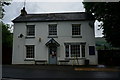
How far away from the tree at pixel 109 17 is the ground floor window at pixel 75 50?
186 inches

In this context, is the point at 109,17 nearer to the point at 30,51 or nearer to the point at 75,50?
the point at 75,50

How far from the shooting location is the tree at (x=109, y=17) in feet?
73.2

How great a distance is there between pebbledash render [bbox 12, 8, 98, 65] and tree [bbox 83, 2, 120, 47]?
4.36 m

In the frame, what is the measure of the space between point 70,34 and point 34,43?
15.0ft

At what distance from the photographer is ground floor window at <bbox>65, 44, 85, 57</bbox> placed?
2860 centimetres

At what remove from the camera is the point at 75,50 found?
94.5 ft

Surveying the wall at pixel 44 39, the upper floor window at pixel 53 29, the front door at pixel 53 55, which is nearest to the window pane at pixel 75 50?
the wall at pixel 44 39

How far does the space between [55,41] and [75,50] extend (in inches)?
105

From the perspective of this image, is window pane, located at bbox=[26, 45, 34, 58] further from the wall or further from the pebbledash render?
the wall

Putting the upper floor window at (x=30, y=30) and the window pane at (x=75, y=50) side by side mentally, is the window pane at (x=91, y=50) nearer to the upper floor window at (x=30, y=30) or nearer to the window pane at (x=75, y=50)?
the window pane at (x=75, y=50)

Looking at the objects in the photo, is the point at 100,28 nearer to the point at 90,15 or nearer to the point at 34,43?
the point at 90,15

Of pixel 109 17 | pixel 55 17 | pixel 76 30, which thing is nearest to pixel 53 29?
pixel 55 17

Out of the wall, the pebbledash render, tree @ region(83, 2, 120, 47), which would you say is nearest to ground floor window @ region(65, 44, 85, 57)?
the pebbledash render

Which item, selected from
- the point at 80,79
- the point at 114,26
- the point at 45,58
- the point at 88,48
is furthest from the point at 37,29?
the point at 80,79
